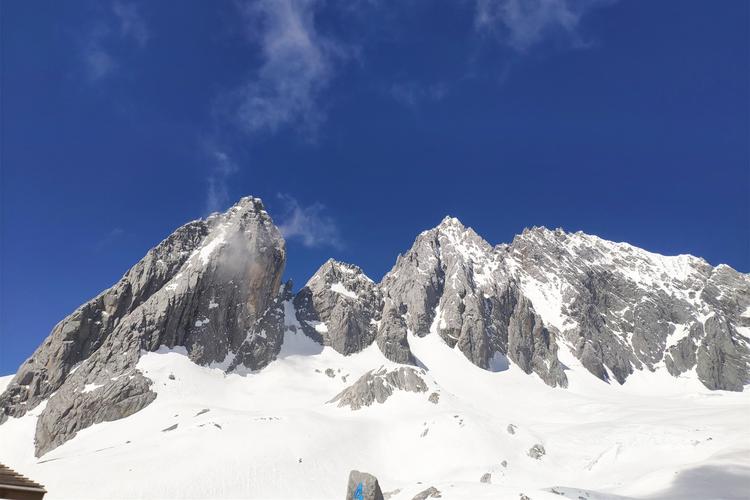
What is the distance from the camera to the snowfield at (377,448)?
38.1 meters

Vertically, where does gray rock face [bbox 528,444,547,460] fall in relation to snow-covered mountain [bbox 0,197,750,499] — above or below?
below

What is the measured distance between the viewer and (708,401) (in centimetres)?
8856

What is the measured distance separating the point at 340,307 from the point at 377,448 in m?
65.0

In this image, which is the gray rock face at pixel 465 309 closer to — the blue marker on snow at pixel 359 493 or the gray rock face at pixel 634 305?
the gray rock face at pixel 634 305

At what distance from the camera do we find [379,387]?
79.7m

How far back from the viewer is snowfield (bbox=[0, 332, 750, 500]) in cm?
3806

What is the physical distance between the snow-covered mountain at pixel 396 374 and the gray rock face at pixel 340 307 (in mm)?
604

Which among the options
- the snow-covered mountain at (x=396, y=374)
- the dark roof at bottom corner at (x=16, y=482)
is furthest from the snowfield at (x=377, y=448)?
the dark roof at bottom corner at (x=16, y=482)

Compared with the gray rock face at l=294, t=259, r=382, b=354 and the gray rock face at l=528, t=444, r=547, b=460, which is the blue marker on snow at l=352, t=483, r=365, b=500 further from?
the gray rock face at l=294, t=259, r=382, b=354

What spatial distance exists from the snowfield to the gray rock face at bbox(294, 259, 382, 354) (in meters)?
24.3

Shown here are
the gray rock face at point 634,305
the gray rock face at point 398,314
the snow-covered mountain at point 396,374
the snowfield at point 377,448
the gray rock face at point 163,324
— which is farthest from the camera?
the gray rock face at point 634,305

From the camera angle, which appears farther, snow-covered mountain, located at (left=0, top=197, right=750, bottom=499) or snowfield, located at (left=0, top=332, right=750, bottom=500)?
snow-covered mountain, located at (left=0, top=197, right=750, bottom=499)

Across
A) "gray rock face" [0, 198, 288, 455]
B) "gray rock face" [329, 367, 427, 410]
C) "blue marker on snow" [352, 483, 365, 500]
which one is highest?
"gray rock face" [0, 198, 288, 455]

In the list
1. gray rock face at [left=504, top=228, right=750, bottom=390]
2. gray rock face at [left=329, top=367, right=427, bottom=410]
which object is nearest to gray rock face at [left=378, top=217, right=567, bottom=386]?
gray rock face at [left=504, top=228, right=750, bottom=390]
